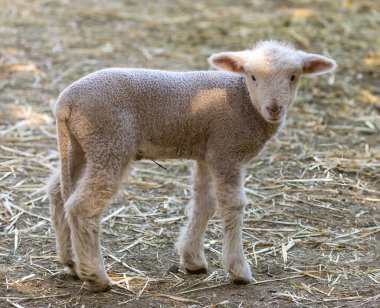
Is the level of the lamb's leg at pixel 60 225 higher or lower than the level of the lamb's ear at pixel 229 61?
lower

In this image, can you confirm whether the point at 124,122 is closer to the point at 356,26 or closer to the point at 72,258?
the point at 72,258

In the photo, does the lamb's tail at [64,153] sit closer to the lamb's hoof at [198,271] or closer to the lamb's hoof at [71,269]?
the lamb's hoof at [71,269]

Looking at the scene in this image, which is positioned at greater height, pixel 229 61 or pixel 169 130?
pixel 229 61

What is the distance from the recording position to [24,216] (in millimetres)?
5969

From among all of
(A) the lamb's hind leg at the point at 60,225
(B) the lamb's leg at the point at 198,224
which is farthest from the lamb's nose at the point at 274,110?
(A) the lamb's hind leg at the point at 60,225

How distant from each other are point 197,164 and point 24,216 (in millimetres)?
1547

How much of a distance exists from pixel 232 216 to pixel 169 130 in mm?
685

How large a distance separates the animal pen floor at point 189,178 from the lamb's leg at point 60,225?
13 centimetres

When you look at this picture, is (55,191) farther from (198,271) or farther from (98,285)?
(198,271)

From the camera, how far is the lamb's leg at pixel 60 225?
16.3 ft

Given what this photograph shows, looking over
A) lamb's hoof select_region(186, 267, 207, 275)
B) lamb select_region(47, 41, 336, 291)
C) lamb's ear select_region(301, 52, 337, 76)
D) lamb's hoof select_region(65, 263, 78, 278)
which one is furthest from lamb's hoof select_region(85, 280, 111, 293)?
lamb's ear select_region(301, 52, 337, 76)

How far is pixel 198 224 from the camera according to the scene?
5.25 meters

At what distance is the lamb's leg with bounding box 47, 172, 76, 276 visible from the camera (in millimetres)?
4961

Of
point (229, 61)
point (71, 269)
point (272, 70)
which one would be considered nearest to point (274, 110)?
point (272, 70)
